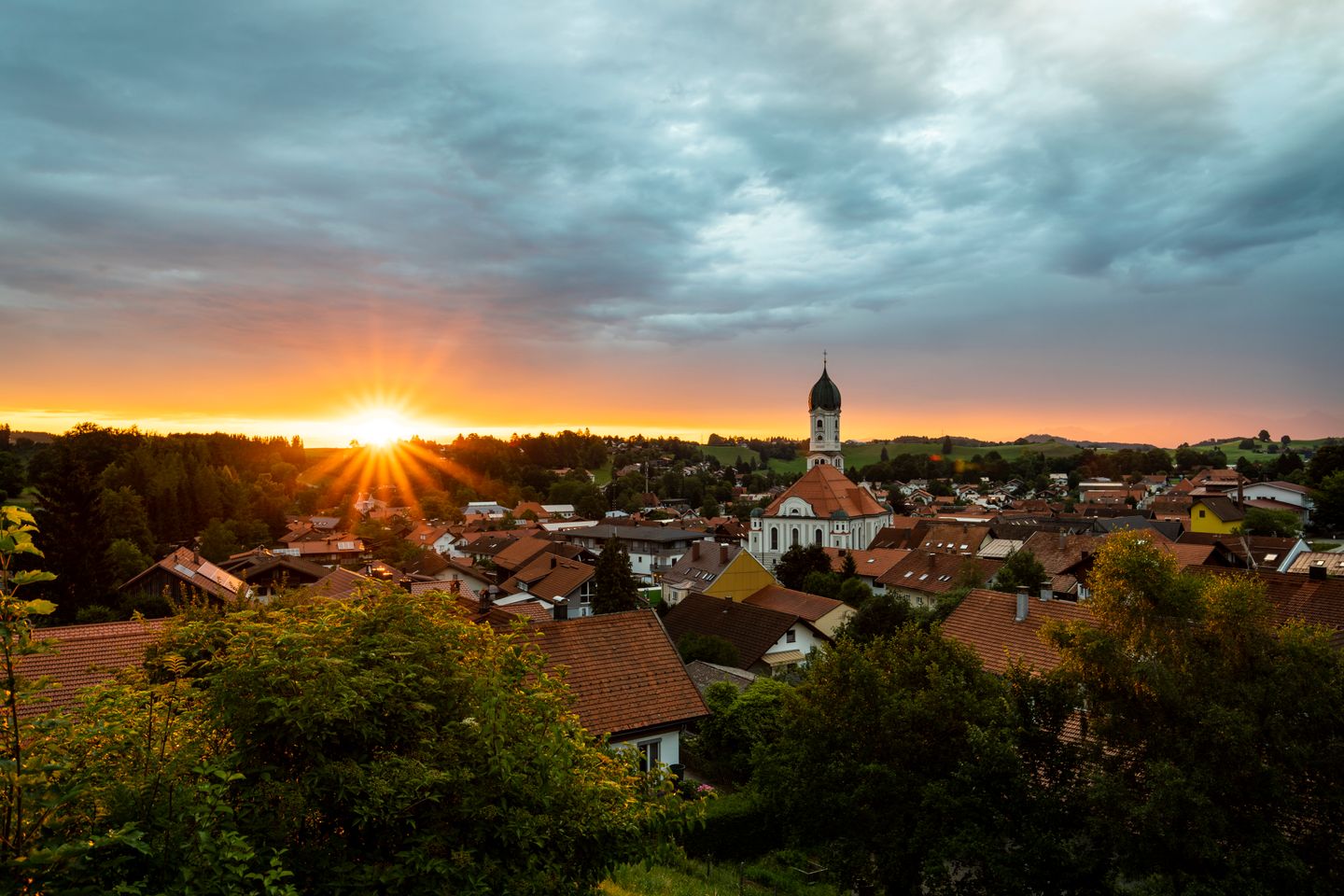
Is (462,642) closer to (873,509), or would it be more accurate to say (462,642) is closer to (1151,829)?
(1151,829)

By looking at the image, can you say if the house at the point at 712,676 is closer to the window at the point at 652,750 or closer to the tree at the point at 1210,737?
the window at the point at 652,750

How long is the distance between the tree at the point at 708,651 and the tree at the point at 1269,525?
180 feet

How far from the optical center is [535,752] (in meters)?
6.86

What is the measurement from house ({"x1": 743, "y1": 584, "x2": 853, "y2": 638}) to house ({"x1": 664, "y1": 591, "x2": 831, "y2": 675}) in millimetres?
854

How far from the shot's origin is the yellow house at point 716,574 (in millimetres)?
47594

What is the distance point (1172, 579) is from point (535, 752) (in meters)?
9.80

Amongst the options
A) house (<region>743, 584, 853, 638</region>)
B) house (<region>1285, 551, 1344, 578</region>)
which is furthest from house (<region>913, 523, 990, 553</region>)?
house (<region>743, 584, 853, 638</region>)

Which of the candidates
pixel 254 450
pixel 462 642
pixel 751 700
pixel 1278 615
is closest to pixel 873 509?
pixel 1278 615

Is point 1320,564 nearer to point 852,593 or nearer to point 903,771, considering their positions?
point 903,771

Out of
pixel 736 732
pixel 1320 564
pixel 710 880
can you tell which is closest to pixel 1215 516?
pixel 1320 564

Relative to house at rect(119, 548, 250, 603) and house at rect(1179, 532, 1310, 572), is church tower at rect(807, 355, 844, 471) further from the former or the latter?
house at rect(119, 548, 250, 603)

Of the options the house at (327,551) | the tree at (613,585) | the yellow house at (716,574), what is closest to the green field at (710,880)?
the yellow house at (716,574)

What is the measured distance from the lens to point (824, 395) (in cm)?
9900

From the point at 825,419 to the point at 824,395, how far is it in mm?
3154
